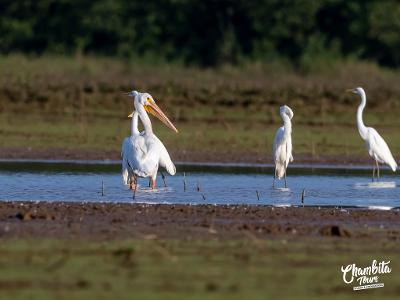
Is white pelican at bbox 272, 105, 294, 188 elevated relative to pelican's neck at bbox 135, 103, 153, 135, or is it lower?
lower

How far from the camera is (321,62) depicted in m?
32.8

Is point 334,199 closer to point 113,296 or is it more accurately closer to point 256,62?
point 113,296

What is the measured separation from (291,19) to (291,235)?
88.8ft

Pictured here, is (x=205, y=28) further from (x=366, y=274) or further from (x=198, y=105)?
(x=366, y=274)

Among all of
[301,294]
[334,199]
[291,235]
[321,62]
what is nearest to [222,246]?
[291,235]

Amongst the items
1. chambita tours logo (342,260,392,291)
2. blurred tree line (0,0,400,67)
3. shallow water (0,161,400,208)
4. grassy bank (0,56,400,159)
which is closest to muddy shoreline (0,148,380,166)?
grassy bank (0,56,400,159)

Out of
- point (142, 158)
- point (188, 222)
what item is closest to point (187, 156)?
point (142, 158)

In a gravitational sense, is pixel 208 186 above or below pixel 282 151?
below

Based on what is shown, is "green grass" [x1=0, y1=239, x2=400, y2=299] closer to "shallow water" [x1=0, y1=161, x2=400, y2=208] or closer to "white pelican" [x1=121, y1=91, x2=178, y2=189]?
"shallow water" [x1=0, y1=161, x2=400, y2=208]

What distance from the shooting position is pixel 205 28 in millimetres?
38156

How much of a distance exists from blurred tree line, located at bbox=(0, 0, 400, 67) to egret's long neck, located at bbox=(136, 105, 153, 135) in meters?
18.3

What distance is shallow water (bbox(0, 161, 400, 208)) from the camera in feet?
45.5

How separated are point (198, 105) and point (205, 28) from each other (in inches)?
492

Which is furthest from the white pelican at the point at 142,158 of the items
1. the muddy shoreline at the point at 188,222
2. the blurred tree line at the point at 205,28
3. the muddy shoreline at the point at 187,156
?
the blurred tree line at the point at 205,28
